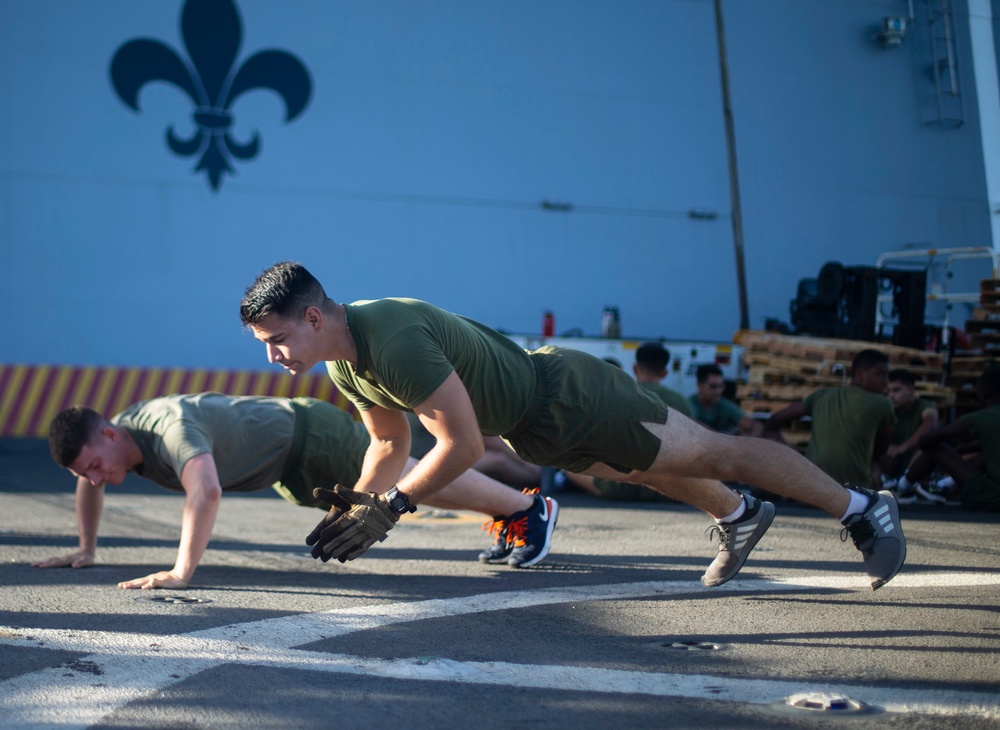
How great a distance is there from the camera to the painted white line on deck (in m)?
3.04

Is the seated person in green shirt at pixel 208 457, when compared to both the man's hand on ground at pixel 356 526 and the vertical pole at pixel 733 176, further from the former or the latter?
the vertical pole at pixel 733 176

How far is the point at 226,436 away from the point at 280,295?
193cm

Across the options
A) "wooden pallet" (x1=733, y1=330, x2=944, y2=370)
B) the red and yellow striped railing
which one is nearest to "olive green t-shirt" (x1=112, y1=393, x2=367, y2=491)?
"wooden pallet" (x1=733, y1=330, x2=944, y2=370)

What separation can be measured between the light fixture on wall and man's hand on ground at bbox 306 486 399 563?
20.3 metres

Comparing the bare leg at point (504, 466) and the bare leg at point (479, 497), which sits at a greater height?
the bare leg at point (479, 497)

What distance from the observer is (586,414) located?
13.7 feet

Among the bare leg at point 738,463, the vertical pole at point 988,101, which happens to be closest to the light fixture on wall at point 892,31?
the vertical pole at point 988,101

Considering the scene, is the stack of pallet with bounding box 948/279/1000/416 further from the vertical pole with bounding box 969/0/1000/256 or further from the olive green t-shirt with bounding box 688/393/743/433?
the olive green t-shirt with bounding box 688/393/743/433

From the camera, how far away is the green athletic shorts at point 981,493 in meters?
8.39

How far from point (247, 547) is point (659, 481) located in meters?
3.08

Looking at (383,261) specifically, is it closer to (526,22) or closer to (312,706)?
(526,22)

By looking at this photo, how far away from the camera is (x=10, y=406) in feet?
49.9

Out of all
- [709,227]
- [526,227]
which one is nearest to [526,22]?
[526,227]

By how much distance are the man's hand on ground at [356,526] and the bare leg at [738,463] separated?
1.14 meters
